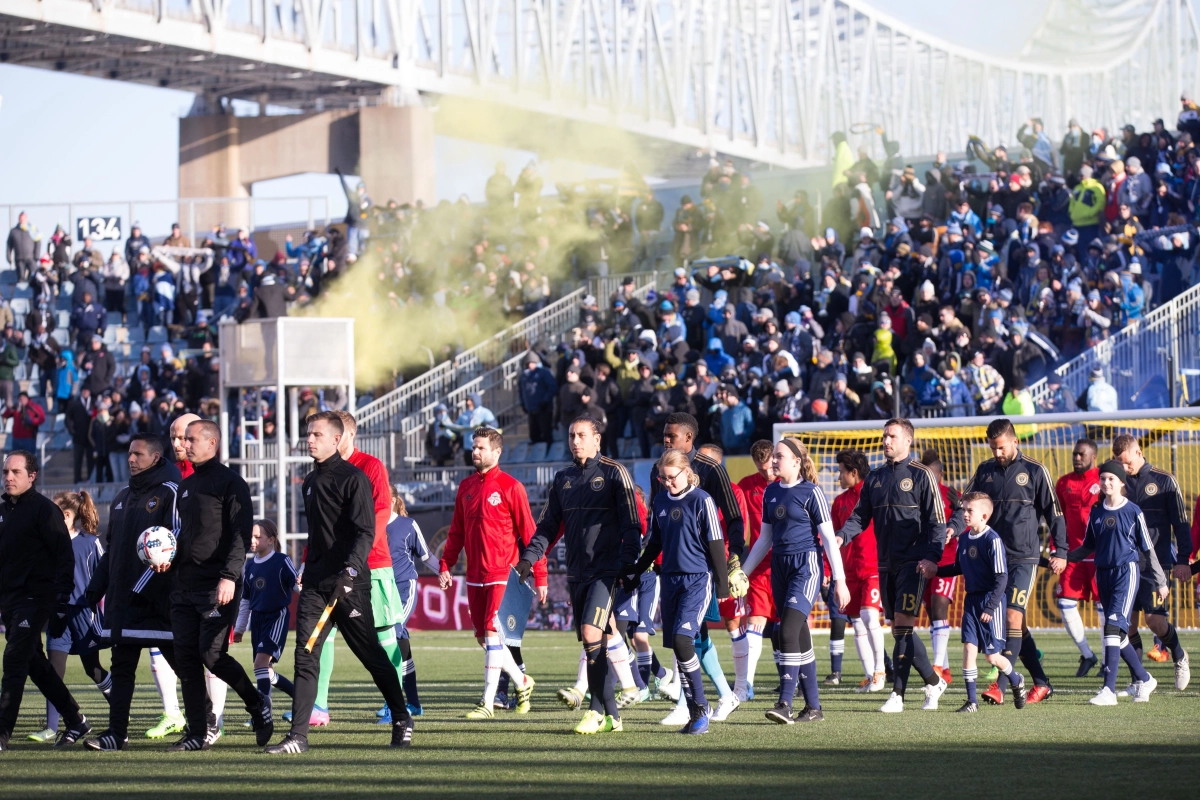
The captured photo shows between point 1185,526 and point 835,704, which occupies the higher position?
point 1185,526

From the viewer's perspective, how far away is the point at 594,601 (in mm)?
9648

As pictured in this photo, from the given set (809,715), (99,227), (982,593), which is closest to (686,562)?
(809,715)

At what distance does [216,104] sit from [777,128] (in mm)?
34916

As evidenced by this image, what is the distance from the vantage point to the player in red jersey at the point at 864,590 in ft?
41.4

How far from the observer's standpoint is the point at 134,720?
1133 cm

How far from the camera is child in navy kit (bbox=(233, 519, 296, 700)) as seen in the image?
11.0 metres

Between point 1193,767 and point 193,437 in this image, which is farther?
point 193,437

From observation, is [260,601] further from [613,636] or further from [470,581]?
[613,636]

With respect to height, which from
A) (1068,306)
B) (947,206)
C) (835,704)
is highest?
(947,206)

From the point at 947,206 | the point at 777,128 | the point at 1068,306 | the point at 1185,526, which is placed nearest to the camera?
the point at 1185,526

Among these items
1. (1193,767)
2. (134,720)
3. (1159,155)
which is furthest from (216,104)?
(1193,767)

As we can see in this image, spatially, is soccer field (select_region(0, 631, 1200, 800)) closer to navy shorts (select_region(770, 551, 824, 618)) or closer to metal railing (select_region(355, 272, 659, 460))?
navy shorts (select_region(770, 551, 824, 618))

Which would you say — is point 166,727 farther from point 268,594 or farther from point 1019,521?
point 1019,521

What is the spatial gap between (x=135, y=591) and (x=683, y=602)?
326 cm
